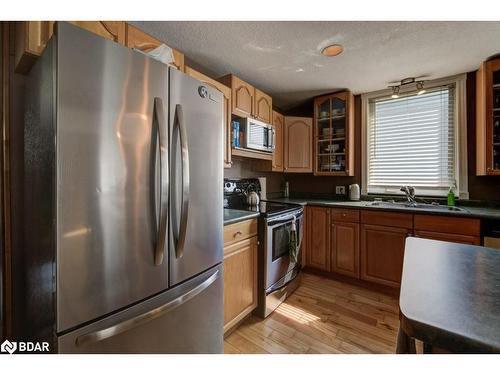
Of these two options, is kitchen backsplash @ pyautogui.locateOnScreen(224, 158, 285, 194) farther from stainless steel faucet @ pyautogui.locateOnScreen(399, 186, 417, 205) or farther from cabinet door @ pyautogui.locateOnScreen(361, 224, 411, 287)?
stainless steel faucet @ pyautogui.locateOnScreen(399, 186, 417, 205)

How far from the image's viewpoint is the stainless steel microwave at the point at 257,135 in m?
2.25

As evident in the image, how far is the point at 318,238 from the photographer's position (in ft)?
8.54

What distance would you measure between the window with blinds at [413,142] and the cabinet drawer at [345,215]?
705 mm

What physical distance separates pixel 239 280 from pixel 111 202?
115cm

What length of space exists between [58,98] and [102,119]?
126mm

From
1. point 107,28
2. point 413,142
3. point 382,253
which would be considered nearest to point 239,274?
point 382,253

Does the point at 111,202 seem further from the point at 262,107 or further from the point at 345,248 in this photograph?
the point at 345,248

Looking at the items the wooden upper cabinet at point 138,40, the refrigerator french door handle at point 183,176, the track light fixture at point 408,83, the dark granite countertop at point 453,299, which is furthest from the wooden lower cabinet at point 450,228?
the wooden upper cabinet at point 138,40

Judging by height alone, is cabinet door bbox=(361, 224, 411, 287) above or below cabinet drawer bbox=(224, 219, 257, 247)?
below

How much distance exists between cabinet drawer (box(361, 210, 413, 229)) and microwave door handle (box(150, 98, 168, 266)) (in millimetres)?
2071

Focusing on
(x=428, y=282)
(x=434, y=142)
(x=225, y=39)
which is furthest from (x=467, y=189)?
(x=225, y=39)

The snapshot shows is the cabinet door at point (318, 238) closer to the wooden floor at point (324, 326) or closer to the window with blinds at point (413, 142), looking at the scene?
the wooden floor at point (324, 326)

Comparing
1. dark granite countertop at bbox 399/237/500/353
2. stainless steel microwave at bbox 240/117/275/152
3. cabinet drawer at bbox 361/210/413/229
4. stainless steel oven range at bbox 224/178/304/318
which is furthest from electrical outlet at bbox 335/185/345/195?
dark granite countertop at bbox 399/237/500/353

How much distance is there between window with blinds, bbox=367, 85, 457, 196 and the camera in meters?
2.44
